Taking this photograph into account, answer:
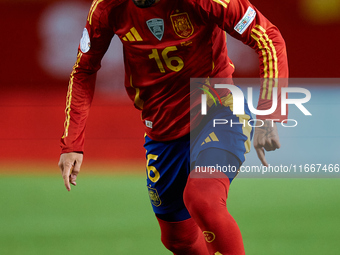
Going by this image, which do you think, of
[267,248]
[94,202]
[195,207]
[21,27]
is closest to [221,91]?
[195,207]

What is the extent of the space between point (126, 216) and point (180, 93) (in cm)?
182

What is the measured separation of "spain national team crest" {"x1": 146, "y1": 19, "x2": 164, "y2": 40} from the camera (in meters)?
2.12

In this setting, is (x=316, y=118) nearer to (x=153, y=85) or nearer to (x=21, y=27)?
(x=21, y=27)

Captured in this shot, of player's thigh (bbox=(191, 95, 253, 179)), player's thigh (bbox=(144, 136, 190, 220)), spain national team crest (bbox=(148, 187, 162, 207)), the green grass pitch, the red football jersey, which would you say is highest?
the red football jersey

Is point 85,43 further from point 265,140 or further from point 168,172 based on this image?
point 265,140

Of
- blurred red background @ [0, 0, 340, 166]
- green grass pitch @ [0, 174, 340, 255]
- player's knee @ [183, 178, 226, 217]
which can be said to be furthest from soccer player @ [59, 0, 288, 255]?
blurred red background @ [0, 0, 340, 166]

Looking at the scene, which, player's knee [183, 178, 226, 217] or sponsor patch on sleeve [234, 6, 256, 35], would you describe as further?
sponsor patch on sleeve [234, 6, 256, 35]

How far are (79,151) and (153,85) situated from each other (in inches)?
17.4

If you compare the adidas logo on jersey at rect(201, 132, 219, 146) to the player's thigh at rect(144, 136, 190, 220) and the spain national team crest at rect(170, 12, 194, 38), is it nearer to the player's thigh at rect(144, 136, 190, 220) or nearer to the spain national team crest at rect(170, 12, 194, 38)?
the player's thigh at rect(144, 136, 190, 220)

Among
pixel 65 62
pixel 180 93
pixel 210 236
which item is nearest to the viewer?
pixel 210 236

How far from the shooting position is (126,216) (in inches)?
152

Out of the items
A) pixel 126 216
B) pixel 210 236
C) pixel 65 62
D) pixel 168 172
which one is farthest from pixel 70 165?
pixel 65 62

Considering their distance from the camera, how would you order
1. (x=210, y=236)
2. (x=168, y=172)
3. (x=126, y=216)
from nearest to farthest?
(x=210, y=236)
(x=168, y=172)
(x=126, y=216)

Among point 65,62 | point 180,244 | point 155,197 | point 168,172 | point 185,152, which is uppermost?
point 185,152
